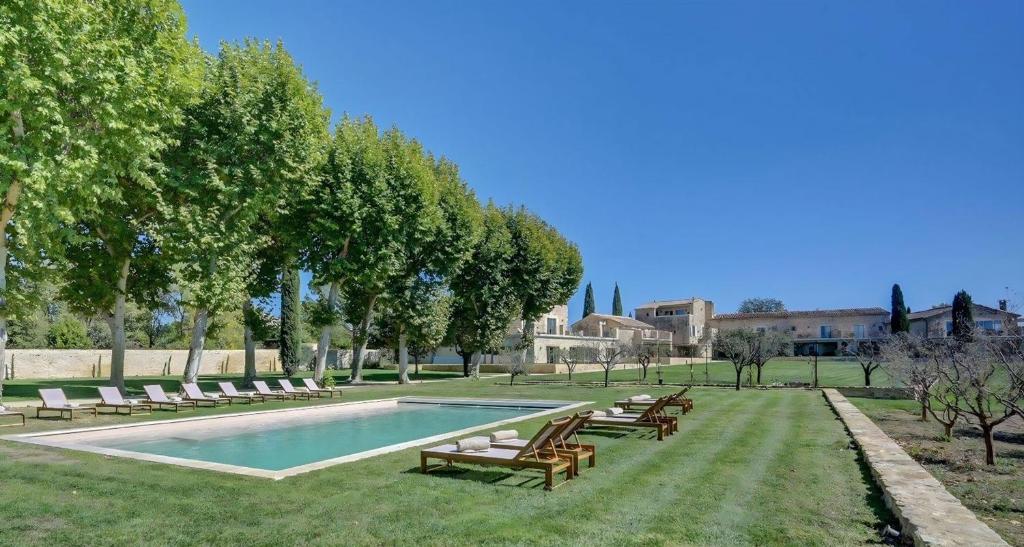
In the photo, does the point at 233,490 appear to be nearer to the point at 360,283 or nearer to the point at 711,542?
the point at 711,542

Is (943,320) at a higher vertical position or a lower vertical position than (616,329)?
higher

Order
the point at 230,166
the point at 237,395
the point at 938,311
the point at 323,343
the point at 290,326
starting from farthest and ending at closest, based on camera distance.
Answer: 1. the point at 938,311
2. the point at 290,326
3. the point at 323,343
4. the point at 230,166
5. the point at 237,395

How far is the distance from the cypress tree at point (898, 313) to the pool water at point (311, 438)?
64209 mm

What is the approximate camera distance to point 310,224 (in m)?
27.0

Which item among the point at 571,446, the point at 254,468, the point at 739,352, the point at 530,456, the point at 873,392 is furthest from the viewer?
the point at 739,352

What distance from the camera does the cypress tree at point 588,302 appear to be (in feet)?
324

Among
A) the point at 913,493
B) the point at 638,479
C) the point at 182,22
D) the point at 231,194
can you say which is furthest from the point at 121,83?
the point at 913,493

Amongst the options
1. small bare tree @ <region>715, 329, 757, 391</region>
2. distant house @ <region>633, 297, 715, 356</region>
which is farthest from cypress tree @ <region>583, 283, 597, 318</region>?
small bare tree @ <region>715, 329, 757, 391</region>

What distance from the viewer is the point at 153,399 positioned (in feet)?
59.3

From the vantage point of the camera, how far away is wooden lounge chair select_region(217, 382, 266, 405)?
2059cm

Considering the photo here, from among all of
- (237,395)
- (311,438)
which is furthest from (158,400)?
(311,438)

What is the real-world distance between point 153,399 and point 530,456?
14216 mm

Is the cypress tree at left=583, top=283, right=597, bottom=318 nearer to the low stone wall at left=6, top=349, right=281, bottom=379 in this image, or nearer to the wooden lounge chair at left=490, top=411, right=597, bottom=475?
the low stone wall at left=6, top=349, right=281, bottom=379

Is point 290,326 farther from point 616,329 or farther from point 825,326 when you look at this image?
point 825,326
